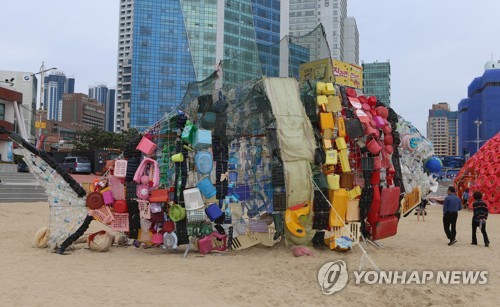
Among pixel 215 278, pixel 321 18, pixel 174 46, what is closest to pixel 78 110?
pixel 174 46

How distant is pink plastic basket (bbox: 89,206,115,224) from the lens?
30.6ft

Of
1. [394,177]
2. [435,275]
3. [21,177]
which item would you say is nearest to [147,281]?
[435,275]

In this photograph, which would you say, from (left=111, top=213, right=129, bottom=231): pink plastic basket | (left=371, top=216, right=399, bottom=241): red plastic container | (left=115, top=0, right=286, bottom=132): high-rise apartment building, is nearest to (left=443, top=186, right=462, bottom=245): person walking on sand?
(left=371, top=216, right=399, bottom=241): red plastic container

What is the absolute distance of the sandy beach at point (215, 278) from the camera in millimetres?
6148

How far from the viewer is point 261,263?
28.0ft

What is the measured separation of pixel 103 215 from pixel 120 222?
1.25ft

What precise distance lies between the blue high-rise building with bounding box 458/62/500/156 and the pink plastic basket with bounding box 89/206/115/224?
58220 mm

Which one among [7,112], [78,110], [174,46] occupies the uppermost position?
[174,46]

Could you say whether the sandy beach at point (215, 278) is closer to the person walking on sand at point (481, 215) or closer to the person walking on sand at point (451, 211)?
the person walking on sand at point (481, 215)

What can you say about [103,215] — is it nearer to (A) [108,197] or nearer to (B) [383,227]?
(A) [108,197]

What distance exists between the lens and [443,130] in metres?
114

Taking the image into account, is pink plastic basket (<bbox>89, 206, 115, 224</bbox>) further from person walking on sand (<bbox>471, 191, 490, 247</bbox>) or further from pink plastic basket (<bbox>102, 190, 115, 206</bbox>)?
person walking on sand (<bbox>471, 191, 490, 247</bbox>)

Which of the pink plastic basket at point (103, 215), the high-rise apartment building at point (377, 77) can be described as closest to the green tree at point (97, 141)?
the pink plastic basket at point (103, 215)

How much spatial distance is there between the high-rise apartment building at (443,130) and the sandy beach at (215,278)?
4091 inches
